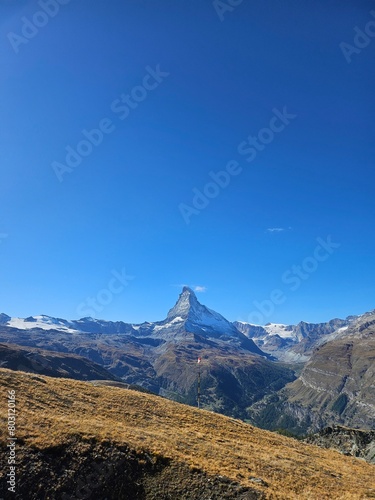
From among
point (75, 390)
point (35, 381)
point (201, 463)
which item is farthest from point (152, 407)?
point (201, 463)

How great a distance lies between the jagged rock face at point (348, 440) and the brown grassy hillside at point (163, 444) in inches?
762

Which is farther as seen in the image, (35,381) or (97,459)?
(35,381)

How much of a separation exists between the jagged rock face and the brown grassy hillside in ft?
63.5

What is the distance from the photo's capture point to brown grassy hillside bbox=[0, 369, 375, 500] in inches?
1056

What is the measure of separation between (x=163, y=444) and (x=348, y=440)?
55.6 m

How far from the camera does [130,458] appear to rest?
27.8 m

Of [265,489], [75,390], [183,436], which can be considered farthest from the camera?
[75,390]

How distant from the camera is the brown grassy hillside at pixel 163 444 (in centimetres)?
2683

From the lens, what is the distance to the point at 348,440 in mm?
68875

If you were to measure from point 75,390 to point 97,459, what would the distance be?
2457cm

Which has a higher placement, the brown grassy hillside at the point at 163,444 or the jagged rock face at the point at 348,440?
the brown grassy hillside at the point at 163,444

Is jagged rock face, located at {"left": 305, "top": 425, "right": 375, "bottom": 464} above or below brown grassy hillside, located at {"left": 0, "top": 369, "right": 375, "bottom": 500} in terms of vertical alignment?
below

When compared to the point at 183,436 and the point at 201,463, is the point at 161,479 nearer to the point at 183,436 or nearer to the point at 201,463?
the point at 201,463

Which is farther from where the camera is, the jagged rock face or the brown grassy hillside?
the jagged rock face
